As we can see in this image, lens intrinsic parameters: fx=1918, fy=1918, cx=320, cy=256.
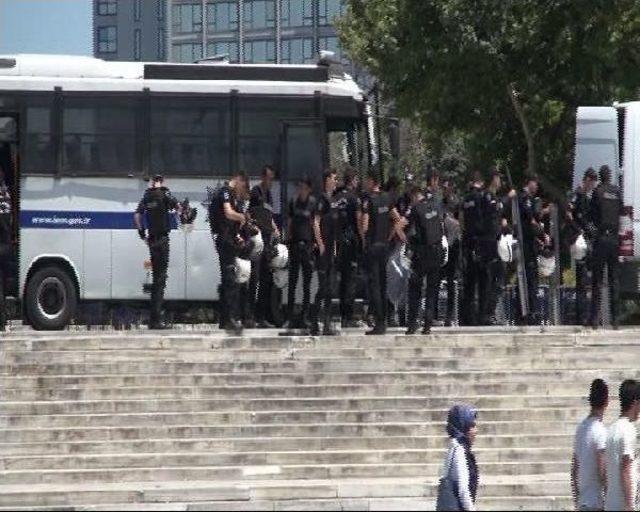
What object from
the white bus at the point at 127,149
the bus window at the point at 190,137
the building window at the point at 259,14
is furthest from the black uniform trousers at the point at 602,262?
the building window at the point at 259,14

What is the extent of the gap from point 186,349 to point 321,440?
2.64 m

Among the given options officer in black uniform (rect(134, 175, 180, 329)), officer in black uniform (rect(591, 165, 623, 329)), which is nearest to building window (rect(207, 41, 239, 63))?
officer in black uniform (rect(134, 175, 180, 329))

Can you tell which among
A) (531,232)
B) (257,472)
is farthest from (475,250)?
(257,472)

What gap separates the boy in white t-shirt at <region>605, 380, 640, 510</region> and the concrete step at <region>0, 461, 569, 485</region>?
587 centimetres

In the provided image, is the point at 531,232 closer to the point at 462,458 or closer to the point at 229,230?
the point at 229,230

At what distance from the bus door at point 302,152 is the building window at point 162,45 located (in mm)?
106899

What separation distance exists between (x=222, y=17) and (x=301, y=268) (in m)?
103

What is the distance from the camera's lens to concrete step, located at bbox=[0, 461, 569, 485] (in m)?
18.6

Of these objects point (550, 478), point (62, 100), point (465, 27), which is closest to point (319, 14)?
point (465, 27)

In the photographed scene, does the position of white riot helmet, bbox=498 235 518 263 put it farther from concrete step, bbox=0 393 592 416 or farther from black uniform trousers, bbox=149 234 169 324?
black uniform trousers, bbox=149 234 169 324

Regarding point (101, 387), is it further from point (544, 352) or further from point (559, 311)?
point (559, 311)

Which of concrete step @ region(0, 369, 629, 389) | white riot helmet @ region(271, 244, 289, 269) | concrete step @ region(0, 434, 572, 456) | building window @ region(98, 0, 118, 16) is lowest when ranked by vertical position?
concrete step @ region(0, 434, 572, 456)

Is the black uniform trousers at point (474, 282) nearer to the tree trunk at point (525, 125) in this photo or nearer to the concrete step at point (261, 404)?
the concrete step at point (261, 404)

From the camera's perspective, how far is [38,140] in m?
25.7
